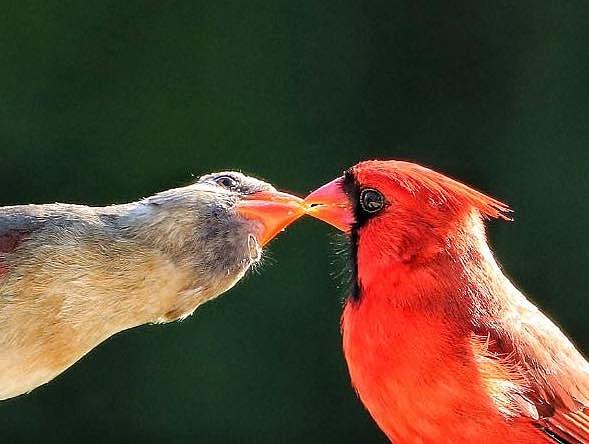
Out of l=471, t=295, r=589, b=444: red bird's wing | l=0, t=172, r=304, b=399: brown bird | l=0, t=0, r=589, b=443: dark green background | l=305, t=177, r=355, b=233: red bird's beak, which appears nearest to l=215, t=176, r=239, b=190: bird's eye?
l=0, t=172, r=304, b=399: brown bird

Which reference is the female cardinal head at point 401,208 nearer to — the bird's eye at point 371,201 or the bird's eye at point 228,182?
the bird's eye at point 371,201

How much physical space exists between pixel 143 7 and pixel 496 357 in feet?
6.35

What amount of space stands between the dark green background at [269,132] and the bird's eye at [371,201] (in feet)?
4.85

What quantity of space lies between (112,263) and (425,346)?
44 centimetres

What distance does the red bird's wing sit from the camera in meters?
1.50

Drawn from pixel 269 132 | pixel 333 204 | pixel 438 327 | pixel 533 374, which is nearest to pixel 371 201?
pixel 333 204

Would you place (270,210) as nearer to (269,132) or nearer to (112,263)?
(112,263)

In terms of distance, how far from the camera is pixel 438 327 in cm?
150

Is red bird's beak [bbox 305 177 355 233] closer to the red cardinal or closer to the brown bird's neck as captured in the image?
the red cardinal

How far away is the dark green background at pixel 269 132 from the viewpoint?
10.2 feet

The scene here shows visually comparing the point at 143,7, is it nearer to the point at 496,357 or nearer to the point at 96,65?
the point at 96,65

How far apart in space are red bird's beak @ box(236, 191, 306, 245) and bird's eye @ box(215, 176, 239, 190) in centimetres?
4

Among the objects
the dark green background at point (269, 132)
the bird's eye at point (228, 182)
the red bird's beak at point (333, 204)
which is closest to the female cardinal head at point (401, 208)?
the red bird's beak at point (333, 204)

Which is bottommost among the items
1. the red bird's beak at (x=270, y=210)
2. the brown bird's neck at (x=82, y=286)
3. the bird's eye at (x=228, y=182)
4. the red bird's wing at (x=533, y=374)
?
the red bird's wing at (x=533, y=374)
